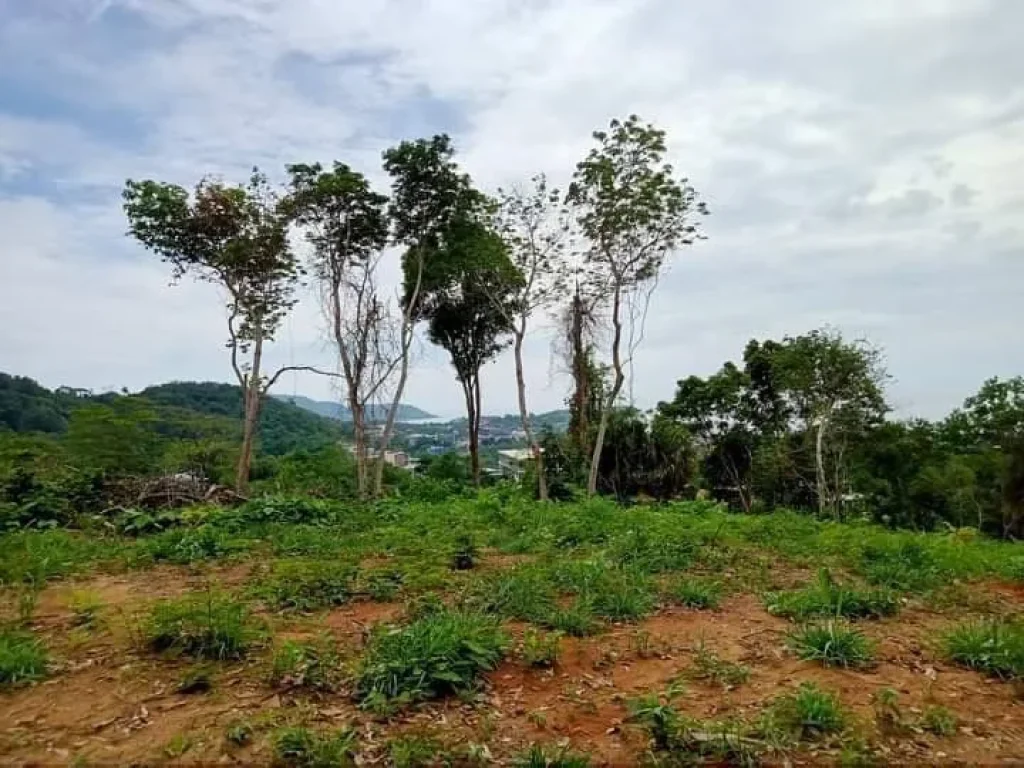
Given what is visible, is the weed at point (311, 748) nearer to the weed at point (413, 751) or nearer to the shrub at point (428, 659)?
the weed at point (413, 751)

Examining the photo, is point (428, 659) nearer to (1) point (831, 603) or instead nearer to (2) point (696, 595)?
(2) point (696, 595)

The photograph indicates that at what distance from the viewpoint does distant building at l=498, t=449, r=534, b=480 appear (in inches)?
784

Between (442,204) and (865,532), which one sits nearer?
(865,532)

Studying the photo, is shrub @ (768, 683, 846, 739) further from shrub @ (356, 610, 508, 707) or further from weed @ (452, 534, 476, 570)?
weed @ (452, 534, 476, 570)

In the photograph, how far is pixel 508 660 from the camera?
145 inches

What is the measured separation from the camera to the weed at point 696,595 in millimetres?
4949

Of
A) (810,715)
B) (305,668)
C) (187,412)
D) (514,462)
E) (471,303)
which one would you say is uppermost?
(471,303)

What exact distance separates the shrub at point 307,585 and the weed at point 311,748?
2.04 meters

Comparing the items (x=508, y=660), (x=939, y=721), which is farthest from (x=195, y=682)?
(x=939, y=721)

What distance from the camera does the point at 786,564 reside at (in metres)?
6.60

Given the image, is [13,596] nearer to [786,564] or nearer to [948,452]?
[786,564]

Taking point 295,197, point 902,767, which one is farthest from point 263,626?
point 295,197

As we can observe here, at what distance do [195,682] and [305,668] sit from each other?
51 centimetres

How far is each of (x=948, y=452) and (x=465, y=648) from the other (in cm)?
2653
